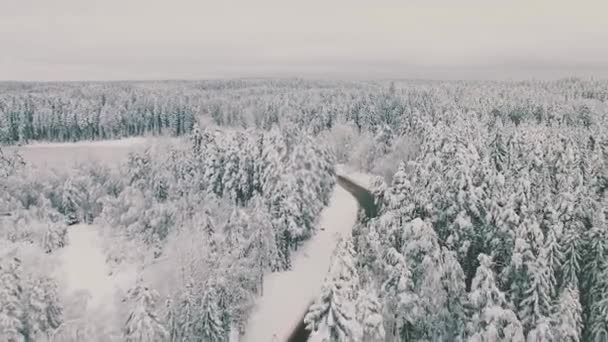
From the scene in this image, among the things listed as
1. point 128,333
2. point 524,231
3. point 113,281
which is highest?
point 524,231

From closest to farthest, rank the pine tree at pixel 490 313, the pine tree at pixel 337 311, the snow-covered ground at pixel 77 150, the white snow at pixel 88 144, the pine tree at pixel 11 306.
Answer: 1. the pine tree at pixel 337 311
2. the pine tree at pixel 490 313
3. the pine tree at pixel 11 306
4. the snow-covered ground at pixel 77 150
5. the white snow at pixel 88 144

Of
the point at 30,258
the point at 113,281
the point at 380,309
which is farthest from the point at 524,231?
the point at 30,258

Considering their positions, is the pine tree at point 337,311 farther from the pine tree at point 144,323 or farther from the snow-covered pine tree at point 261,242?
the snow-covered pine tree at point 261,242

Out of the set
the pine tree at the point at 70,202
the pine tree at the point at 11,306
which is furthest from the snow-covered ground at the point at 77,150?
the pine tree at the point at 11,306

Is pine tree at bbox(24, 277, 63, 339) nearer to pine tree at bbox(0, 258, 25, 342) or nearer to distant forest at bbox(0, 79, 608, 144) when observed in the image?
pine tree at bbox(0, 258, 25, 342)

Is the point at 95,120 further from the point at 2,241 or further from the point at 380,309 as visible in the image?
the point at 380,309

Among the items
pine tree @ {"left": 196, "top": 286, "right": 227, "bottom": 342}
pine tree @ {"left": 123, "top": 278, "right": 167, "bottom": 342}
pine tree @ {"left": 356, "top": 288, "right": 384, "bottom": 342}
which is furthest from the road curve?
pine tree @ {"left": 123, "top": 278, "right": 167, "bottom": 342}

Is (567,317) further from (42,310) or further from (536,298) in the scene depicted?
(42,310)
